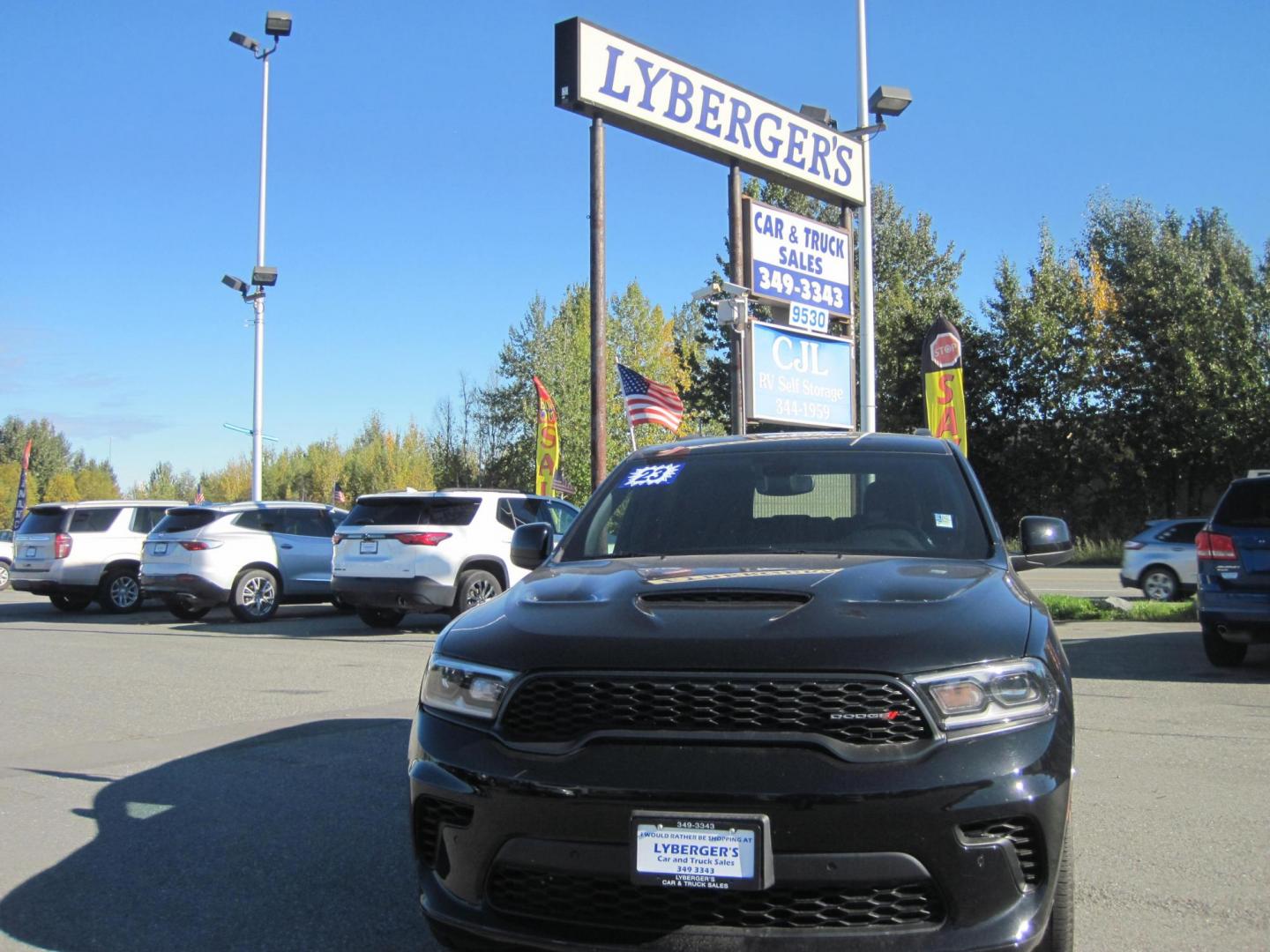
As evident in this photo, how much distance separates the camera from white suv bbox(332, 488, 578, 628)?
14102mm

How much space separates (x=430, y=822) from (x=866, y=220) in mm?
18507

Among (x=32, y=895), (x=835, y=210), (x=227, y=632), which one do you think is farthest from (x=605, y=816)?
(x=835, y=210)

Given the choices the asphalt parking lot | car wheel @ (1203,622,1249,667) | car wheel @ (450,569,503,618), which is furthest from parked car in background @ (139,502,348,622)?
car wheel @ (1203,622,1249,667)

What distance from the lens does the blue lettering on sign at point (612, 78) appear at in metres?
17.4

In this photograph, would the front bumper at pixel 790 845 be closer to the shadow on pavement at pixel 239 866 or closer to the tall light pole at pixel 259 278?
the shadow on pavement at pixel 239 866

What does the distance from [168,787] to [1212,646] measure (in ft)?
28.1

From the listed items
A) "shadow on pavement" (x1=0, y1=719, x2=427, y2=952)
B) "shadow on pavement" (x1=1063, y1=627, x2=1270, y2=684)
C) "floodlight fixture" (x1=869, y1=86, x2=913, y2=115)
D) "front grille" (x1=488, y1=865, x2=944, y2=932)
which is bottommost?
"shadow on pavement" (x1=0, y1=719, x2=427, y2=952)

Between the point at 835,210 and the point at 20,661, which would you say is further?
the point at 835,210

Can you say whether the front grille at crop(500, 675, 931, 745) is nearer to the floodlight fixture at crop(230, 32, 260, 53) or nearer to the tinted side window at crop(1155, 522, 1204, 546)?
the tinted side window at crop(1155, 522, 1204, 546)

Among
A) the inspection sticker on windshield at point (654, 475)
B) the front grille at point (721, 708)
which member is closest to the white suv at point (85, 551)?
the inspection sticker on windshield at point (654, 475)

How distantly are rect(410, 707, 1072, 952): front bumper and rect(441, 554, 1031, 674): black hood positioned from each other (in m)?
0.23

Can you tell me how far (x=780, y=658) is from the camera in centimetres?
286

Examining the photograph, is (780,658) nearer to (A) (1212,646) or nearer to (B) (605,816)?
(B) (605,816)

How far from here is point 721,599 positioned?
3281 millimetres
